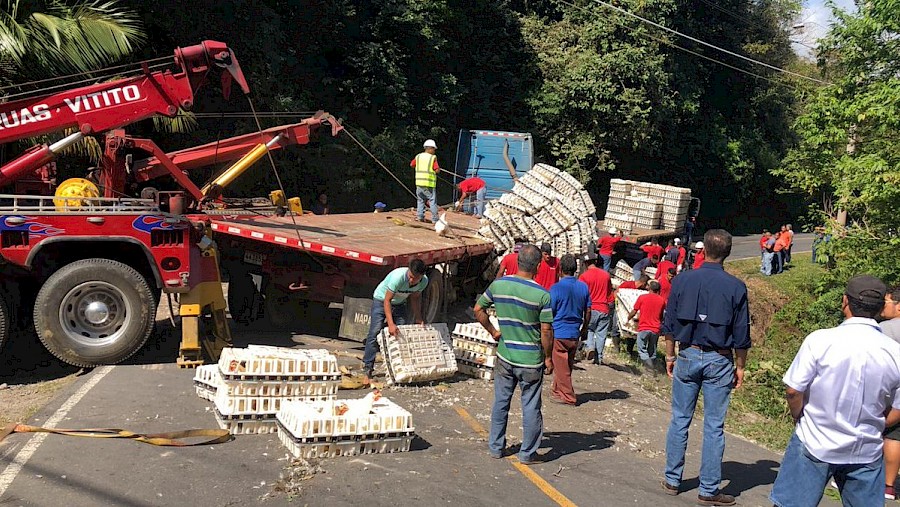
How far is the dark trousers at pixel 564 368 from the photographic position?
927cm

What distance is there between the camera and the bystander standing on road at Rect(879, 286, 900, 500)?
657 cm

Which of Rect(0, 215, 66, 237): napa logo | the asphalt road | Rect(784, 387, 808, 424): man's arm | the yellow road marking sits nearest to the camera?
Rect(784, 387, 808, 424): man's arm

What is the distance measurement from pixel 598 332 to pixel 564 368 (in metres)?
2.69

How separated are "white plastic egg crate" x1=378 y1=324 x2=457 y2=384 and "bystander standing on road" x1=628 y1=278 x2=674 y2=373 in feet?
11.7

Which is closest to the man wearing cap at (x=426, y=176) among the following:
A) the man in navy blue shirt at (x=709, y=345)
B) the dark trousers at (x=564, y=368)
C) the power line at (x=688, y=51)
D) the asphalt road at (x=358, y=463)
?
the dark trousers at (x=564, y=368)

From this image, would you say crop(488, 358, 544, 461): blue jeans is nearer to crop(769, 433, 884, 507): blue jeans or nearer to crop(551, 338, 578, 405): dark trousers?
crop(769, 433, 884, 507): blue jeans

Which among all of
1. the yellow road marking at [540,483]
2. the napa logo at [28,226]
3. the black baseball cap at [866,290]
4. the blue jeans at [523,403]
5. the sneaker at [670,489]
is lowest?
the yellow road marking at [540,483]

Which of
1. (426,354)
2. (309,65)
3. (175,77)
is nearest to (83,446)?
(426,354)

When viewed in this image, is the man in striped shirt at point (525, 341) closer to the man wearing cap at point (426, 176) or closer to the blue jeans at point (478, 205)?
the man wearing cap at point (426, 176)

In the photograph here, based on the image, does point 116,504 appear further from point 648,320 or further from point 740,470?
point 648,320

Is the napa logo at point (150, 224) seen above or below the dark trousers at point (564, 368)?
above

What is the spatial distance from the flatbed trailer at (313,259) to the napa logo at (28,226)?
2.14m

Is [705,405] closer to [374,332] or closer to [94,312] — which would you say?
[374,332]

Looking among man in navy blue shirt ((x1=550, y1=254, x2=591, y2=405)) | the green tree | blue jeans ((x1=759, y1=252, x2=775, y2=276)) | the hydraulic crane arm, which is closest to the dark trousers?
man in navy blue shirt ((x1=550, y1=254, x2=591, y2=405))
